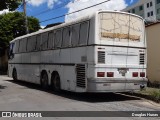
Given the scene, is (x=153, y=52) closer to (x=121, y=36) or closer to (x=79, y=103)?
(x=121, y=36)

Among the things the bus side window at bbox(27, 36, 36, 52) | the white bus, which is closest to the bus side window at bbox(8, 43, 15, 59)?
the bus side window at bbox(27, 36, 36, 52)

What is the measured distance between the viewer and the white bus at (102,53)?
13602 millimetres

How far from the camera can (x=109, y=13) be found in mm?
13992

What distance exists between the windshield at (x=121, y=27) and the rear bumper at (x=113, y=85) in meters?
1.61

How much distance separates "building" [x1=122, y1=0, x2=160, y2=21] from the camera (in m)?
82.4

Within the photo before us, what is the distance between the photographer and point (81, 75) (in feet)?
46.7

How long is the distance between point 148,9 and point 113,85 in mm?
75658

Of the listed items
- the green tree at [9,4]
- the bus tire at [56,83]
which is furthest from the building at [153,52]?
the green tree at [9,4]

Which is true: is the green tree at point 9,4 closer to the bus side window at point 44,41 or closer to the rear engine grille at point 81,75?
the bus side window at point 44,41

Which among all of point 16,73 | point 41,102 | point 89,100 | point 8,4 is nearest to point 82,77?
point 89,100

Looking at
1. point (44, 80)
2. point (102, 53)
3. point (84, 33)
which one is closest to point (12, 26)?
point (44, 80)

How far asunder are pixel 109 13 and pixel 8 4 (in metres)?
7.42

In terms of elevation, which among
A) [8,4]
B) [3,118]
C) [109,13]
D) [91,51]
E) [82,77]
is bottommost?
[3,118]

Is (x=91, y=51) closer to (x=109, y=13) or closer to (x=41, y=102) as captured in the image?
(x=109, y=13)
